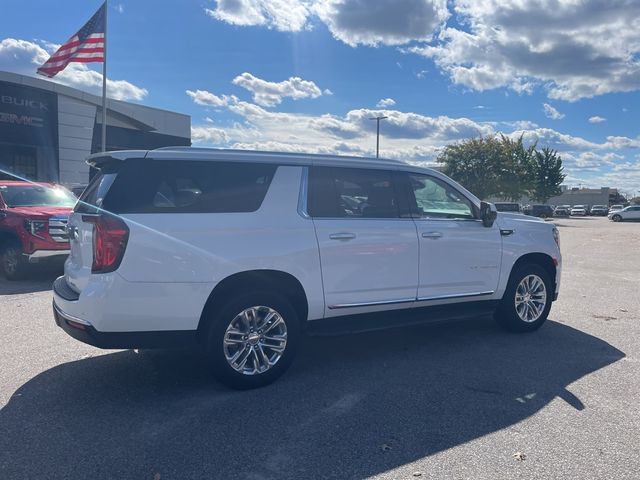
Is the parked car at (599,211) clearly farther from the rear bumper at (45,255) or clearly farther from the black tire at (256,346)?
the black tire at (256,346)

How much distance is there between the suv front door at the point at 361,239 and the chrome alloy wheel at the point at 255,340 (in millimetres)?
534

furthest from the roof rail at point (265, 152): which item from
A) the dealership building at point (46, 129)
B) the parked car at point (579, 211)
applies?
the parked car at point (579, 211)

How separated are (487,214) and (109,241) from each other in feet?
12.6

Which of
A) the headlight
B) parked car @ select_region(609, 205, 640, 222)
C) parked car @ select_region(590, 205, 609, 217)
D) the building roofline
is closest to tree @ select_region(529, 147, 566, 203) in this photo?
parked car @ select_region(609, 205, 640, 222)

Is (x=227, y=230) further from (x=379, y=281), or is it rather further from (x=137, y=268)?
(x=379, y=281)

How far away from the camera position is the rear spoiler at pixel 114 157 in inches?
166

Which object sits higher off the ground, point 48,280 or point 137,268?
point 137,268

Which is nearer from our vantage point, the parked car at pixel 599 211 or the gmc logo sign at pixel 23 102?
the gmc logo sign at pixel 23 102

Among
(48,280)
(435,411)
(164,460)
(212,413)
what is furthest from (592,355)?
(48,280)

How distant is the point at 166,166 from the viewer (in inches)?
168

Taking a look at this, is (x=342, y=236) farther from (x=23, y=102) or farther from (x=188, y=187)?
(x=23, y=102)

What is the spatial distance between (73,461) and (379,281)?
2.90m

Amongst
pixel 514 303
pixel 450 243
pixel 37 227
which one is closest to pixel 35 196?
pixel 37 227

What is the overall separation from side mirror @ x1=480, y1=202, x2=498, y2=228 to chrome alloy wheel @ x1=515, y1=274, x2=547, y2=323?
945 millimetres
